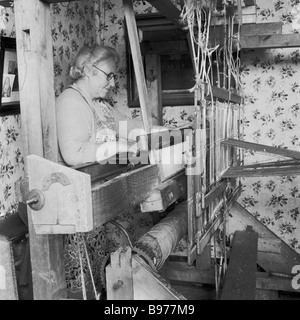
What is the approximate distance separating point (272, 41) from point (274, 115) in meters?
0.65

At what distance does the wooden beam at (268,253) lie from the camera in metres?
3.10

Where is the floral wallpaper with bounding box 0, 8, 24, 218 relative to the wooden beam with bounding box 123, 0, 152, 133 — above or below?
below

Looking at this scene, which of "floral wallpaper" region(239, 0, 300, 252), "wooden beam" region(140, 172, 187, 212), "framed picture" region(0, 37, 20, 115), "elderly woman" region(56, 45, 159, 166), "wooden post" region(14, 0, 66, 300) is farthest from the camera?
"floral wallpaper" region(239, 0, 300, 252)

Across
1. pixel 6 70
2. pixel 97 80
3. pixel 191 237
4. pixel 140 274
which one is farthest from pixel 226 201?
pixel 6 70

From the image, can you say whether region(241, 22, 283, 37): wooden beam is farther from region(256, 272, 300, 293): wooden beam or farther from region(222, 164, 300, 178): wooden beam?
region(256, 272, 300, 293): wooden beam

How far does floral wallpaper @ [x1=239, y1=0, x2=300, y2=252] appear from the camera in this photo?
3.18 metres

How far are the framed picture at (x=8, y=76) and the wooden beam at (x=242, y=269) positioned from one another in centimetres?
140

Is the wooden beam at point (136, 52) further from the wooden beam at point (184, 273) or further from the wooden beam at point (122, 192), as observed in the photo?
the wooden beam at point (184, 273)

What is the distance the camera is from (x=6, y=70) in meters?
2.16

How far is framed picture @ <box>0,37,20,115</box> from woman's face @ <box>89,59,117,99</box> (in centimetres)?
40

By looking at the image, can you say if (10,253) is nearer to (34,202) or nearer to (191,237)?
(34,202)

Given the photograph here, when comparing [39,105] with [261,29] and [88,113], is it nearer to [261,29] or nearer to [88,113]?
[88,113]

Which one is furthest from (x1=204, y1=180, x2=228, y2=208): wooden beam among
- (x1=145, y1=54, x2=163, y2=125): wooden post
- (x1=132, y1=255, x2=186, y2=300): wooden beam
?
(x1=145, y1=54, x2=163, y2=125): wooden post

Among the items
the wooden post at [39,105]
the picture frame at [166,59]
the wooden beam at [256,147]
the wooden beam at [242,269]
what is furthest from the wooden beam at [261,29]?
the wooden post at [39,105]
